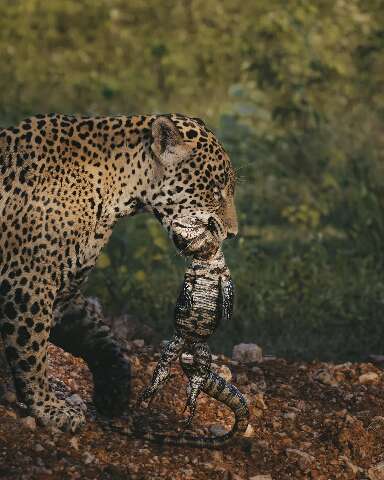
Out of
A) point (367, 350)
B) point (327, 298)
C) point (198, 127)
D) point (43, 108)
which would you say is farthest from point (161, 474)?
point (43, 108)

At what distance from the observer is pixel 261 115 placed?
12.3m

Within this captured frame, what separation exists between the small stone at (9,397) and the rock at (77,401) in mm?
305

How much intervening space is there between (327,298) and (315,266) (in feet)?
1.59

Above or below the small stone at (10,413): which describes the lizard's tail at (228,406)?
above

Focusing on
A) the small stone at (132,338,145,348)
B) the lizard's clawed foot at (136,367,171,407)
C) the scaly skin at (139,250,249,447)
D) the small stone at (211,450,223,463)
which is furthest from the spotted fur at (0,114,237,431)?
the small stone at (132,338,145,348)

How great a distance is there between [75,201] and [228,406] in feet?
4.28

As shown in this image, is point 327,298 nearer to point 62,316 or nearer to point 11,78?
point 62,316

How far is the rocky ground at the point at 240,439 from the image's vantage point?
18.9ft

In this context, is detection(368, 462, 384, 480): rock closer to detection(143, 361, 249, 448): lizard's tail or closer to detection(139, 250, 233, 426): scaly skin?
detection(143, 361, 249, 448): lizard's tail

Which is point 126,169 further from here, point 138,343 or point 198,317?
point 138,343

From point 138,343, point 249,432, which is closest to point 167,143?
point 249,432

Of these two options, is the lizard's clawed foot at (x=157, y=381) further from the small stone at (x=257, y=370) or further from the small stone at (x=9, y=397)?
the small stone at (x=257, y=370)

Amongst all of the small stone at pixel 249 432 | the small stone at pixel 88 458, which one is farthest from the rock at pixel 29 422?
the small stone at pixel 249 432

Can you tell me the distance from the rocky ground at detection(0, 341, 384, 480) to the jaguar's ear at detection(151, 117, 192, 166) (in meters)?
1.45
